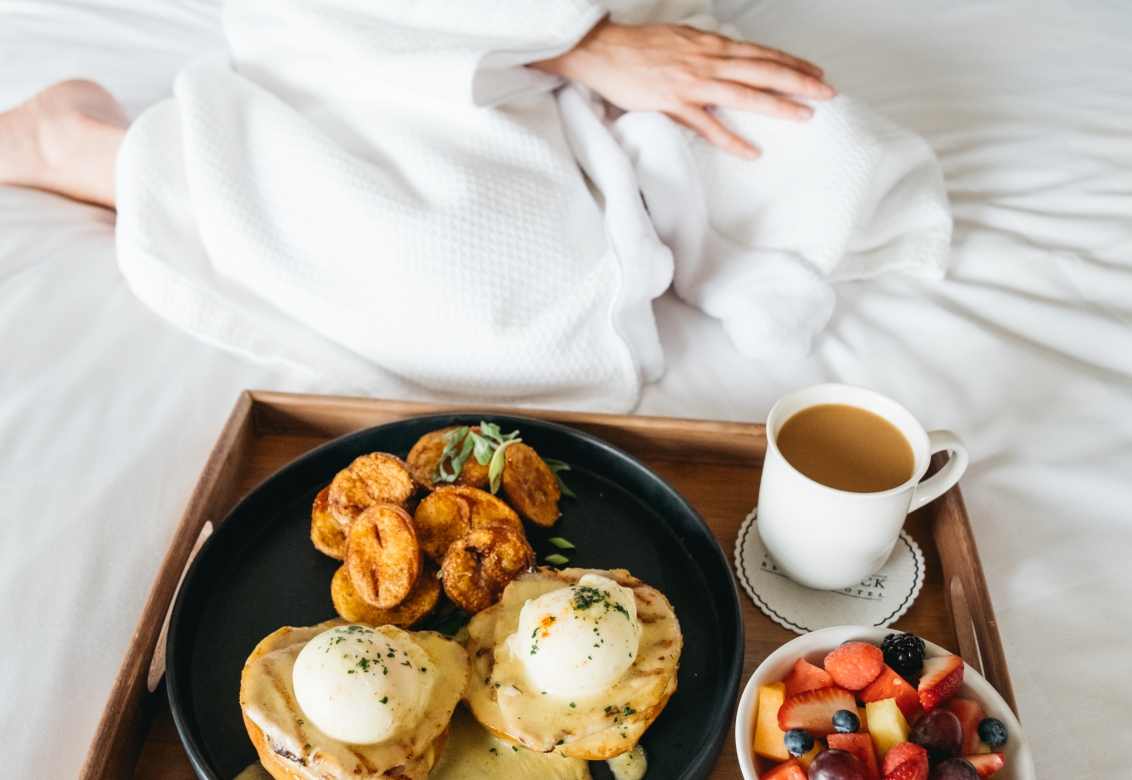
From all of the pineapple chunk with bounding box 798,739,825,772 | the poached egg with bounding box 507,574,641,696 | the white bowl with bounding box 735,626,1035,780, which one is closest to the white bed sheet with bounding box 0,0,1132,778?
the white bowl with bounding box 735,626,1035,780

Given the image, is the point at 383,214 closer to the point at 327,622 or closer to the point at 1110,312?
the point at 327,622

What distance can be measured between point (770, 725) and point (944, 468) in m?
0.30

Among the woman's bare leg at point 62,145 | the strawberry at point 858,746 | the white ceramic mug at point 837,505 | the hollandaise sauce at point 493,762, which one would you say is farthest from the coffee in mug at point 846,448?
the woman's bare leg at point 62,145

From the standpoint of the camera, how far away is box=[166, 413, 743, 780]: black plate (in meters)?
0.67

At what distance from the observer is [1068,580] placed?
864 millimetres

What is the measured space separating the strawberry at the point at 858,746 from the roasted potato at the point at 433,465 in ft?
1.27

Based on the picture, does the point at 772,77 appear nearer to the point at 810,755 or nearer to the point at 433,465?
the point at 433,465

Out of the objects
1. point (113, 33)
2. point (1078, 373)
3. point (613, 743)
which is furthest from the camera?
point (113, 33)

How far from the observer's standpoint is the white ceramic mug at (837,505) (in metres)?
0.71

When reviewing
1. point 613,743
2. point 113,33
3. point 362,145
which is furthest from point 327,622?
point 113,33

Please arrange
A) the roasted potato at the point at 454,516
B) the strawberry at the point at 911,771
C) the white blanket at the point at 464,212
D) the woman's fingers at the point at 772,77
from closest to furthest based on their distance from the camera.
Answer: the strawberry at the point at 911,771 < the roasted potato at the point at 454,516 < the white blanket at the point at 464,212 < the woman's fingers at the point at 772,77

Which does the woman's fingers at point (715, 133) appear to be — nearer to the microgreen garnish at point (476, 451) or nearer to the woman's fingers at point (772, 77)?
the woman's fingers at point (772, 77)

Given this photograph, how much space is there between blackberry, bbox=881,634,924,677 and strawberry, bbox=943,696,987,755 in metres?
0.03

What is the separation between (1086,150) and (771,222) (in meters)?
0.65
